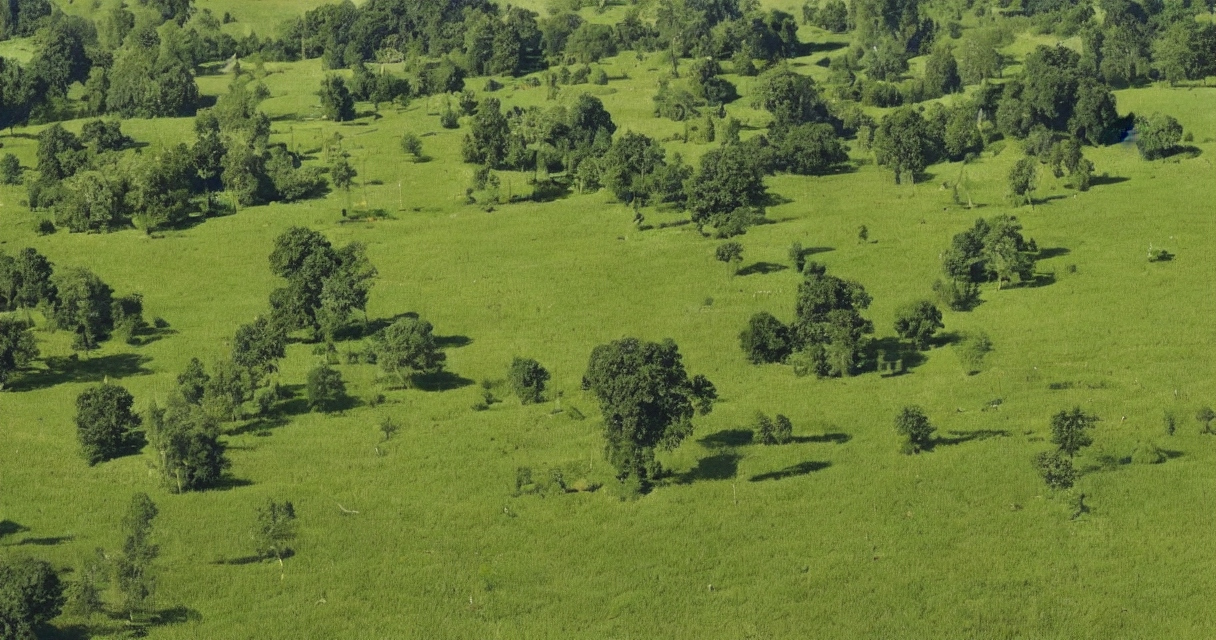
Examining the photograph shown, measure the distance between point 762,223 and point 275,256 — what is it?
49028 millimetres

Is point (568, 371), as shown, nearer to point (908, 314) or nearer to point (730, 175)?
point (908, 314)

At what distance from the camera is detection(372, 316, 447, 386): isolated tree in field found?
405 ft

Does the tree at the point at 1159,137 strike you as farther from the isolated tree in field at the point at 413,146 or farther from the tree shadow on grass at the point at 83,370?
the tree shadow on grass at the point at 83,370

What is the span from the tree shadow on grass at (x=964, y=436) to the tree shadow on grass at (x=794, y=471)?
8.10 meters

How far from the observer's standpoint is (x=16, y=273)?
5453 inches

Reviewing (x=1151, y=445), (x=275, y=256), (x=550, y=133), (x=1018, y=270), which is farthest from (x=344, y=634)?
(x=550, y=133)

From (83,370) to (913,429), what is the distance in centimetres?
6534

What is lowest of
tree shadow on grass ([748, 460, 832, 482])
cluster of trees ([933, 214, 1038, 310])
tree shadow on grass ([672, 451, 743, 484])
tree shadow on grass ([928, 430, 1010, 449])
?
tree shadow on grass ([672, 451, 743, 484])

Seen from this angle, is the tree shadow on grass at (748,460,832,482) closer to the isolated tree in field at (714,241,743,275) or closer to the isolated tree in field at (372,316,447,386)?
the isolated tree in field at (372,316,447,386)

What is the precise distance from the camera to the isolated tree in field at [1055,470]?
10088cm

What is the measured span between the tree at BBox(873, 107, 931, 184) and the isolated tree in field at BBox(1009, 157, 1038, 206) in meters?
12.6

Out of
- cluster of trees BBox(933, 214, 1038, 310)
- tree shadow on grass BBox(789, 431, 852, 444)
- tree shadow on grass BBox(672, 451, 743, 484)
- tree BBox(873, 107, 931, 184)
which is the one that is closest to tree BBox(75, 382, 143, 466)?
tree shadow on grass BBox(672, 451, 743, 484)

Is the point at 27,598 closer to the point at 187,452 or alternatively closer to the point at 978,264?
the point at 187,452

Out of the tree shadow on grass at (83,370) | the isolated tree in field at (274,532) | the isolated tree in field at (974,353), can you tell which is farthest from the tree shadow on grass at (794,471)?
the tree shadow on grass at (83,370)
